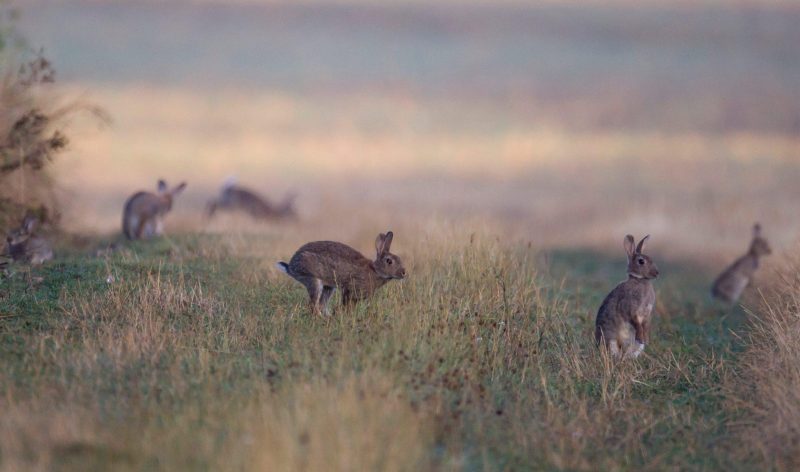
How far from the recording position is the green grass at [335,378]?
22.7ft

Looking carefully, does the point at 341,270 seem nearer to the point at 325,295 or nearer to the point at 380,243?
the point at 325,295

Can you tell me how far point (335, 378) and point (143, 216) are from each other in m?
8.69

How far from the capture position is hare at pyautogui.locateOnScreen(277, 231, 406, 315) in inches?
414

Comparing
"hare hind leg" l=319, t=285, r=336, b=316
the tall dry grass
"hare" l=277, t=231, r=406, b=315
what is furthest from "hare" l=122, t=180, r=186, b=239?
the tall dry grass

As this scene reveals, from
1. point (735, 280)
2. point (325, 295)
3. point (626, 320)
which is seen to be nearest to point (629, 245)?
point (626, 320)

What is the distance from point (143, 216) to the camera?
52.8 ft

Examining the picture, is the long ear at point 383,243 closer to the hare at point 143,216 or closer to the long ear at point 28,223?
the long ear at point 28,223

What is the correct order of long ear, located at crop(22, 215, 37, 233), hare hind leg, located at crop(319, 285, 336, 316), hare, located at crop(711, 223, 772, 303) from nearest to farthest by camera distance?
hare hind leg, located at crop(319, 285, 336, 316) → long ear, located at crop(22, 215, 37, 233) → hare, located at crop(711, 223, 772, 303)

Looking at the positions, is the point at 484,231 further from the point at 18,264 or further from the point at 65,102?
the point at 65,102

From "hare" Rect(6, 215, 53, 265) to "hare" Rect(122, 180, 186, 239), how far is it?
281cm

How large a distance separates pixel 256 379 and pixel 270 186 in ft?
83.4

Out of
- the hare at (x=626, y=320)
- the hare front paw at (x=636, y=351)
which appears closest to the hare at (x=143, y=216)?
the hare at (x=626, y=320)

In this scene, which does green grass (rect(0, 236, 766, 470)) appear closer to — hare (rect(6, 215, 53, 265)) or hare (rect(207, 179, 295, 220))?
hare (rect(6, 215, 53, 265))

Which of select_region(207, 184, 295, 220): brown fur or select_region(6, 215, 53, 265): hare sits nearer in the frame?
select_region(6, 215, 53, 265): hare
